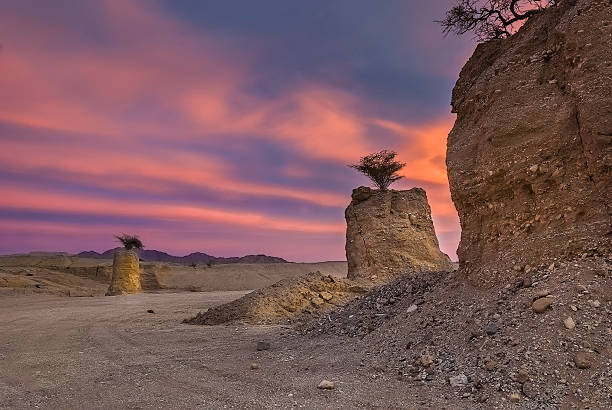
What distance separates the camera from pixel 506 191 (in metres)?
5.20

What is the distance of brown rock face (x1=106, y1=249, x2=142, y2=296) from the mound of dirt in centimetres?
1408

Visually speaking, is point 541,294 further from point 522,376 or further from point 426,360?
point 426,360

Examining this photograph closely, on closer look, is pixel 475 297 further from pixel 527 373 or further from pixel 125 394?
pixel 125 394

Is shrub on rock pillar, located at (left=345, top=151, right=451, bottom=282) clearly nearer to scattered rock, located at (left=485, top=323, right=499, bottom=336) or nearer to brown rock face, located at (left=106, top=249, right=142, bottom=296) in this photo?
scattered rock, located at (left=485, top=323, right=499, bottom=336)

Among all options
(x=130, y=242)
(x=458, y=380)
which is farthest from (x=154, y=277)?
(x=458, y=380)

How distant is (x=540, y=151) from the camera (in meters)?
4.82

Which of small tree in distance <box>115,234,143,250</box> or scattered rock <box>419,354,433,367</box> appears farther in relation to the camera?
small tree in distance <box>115,234,143,250</box>

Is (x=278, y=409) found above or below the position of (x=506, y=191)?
below

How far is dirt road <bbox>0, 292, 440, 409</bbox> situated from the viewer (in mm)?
3758

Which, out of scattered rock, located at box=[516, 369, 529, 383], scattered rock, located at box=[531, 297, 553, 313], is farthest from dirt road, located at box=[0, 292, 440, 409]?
scattered rock, located at box=[531, 297, 553, 313]

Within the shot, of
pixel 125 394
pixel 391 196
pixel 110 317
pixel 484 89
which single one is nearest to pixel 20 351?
pixel 125 394

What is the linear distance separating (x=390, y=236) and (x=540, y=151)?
10.4m

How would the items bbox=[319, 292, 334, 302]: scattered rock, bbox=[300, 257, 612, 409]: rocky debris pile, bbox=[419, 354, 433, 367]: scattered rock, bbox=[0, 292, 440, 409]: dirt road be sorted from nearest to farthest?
1. bbox=[300, 257, 612, 409]: rocky debris pile
2. bbox=[0, 292, 440, 409]: dirt road
3. bbox=[419, 354, 433, 367]: scattered rock
4. bbox=[319, 292, 334, 302]: scattered rock

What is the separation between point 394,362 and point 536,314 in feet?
4.76
